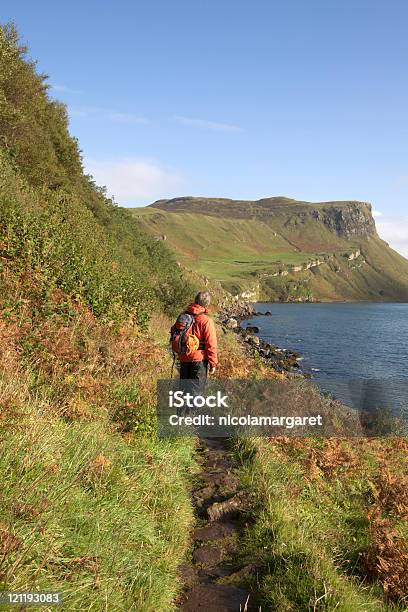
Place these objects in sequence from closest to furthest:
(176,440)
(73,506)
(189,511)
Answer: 1. (73,506)
2. (189,511)
3. (176,440)

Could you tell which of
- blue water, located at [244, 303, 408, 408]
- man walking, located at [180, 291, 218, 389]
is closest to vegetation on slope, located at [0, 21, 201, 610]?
man walking, located at [180, 291, 218, 389]

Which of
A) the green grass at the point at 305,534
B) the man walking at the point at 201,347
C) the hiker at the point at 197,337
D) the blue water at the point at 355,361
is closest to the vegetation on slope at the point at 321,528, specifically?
the green grass at the point at 305,534

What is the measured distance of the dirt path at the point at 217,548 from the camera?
14.3 feet

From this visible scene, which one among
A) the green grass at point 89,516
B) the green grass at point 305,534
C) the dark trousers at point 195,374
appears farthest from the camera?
the dark trousers at point 195,374

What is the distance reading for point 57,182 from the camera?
2352 cm

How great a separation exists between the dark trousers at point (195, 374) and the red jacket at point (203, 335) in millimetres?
148

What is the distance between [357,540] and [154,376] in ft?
17.2

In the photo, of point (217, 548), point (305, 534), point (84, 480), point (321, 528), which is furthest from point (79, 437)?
point (321, 528)

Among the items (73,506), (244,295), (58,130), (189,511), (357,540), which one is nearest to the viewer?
(73,506)

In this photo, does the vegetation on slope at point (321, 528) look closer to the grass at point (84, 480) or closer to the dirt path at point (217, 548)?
the dirt path at point (217, 548)

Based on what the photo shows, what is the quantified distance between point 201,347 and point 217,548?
4025mm

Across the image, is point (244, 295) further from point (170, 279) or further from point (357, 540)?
point (357, 540)

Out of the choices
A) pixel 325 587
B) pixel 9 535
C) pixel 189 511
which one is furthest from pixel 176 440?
pixel 9 535

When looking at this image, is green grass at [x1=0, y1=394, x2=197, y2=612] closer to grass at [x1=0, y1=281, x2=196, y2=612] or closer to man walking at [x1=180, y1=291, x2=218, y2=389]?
grass at [x1=0, y1=281, x2=196, y2=612]
